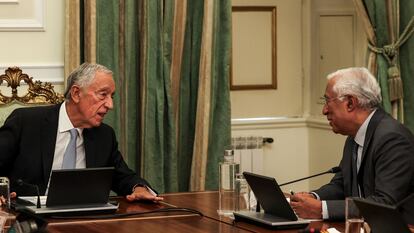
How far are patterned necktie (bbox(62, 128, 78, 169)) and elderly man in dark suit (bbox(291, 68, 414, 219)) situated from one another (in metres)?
1.08

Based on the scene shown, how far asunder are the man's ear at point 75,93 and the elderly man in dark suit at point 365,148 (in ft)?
3.66

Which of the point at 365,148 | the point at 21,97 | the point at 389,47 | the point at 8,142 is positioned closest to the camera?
the point at 365,148

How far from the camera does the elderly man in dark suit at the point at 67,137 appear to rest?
12.9ft

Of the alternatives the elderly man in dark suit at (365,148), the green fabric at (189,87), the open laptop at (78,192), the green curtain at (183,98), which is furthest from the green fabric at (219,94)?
the open laptop at (78,192)

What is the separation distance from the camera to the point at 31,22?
4828 millimetres

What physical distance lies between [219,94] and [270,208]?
7.11ft

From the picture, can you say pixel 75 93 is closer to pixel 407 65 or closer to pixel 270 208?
pixel 270 208

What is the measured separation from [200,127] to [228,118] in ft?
0.69

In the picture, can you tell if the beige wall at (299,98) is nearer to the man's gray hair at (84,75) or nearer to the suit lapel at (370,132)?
the man's gray hair at (84,75)

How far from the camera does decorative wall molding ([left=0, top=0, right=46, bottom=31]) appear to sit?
477cm

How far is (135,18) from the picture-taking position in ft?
16.7

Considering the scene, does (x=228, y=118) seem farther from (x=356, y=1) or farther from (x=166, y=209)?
(x=166, y=209)

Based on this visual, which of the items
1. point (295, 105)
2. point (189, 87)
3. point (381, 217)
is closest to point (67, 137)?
point (189, 87)

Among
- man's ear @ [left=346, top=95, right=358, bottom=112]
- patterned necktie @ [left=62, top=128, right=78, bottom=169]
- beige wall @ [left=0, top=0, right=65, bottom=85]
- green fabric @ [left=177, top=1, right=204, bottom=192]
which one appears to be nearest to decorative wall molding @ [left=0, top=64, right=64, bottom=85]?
beige wall @ [left=0, top=0, right=65, bottom=85]
